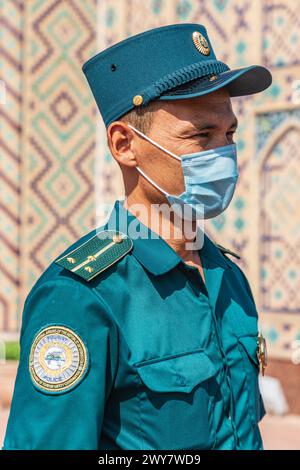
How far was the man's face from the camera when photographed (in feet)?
6.91

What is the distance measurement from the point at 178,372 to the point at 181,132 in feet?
2.05

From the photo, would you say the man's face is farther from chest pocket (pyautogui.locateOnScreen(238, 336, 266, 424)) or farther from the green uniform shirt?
chest pocket (pyautogui.locateOnScreen(238, 336, 266, 424))

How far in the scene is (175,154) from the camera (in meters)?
2.14

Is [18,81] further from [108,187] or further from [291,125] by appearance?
[291,125]

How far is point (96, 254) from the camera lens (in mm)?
2029

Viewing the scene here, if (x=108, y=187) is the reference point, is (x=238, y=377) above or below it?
below

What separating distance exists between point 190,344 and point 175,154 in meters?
0.50

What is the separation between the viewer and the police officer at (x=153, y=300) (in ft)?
5.98

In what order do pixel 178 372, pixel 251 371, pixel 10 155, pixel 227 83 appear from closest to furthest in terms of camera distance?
pixel 178 372
pixel 227 83
pixel 251 371
pixel 10 155

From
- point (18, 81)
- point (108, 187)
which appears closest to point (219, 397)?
point (108, 187)

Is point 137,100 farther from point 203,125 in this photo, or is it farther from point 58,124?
point 58,124

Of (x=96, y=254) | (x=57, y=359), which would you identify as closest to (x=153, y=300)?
(x=96, y=254)
